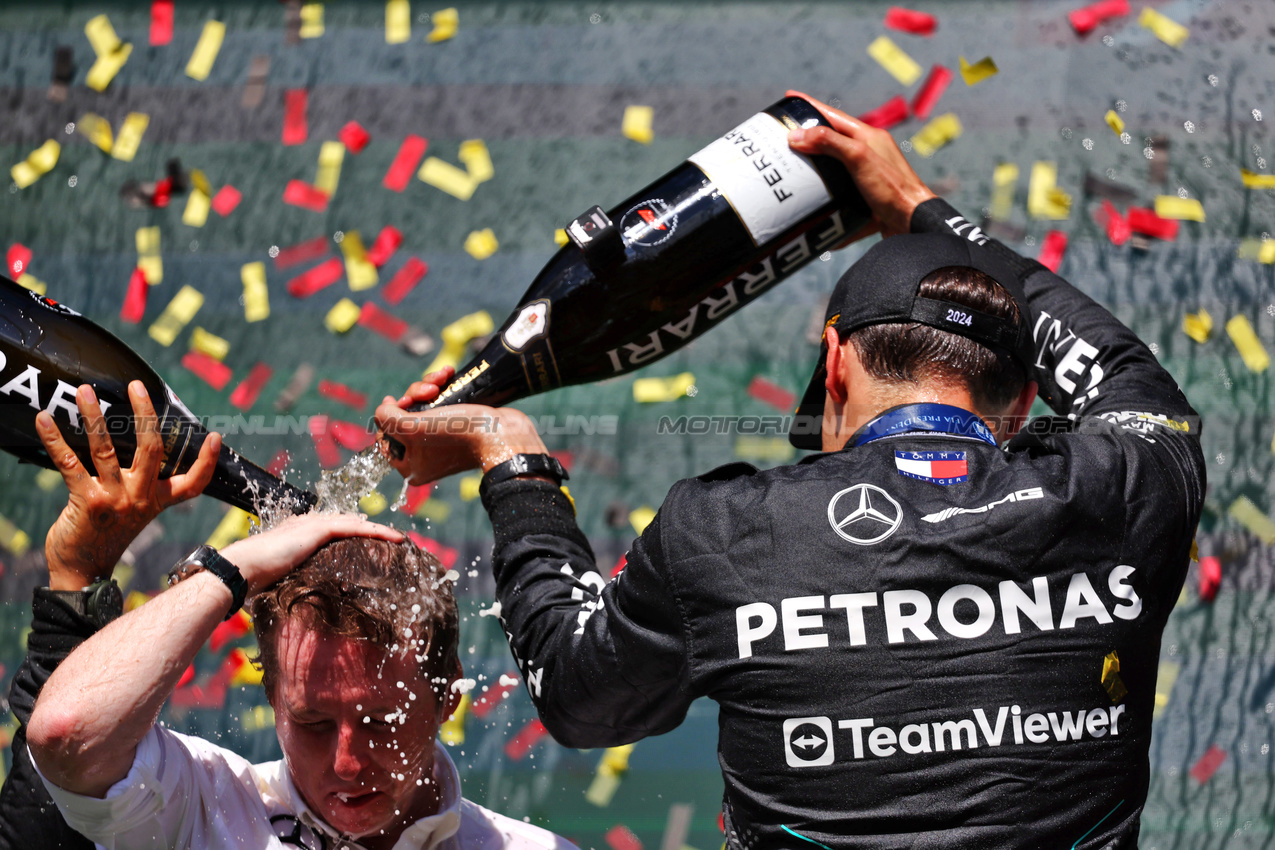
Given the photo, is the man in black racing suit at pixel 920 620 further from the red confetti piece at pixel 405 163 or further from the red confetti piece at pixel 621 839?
the red confetti piece at pixel 405 163

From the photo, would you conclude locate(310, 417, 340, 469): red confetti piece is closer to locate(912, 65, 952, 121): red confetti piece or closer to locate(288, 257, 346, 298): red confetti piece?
locate(288, 257, 346, 298): red confetti piece

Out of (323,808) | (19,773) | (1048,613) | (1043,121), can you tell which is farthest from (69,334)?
(1043,121)

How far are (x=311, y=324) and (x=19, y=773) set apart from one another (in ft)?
3.62

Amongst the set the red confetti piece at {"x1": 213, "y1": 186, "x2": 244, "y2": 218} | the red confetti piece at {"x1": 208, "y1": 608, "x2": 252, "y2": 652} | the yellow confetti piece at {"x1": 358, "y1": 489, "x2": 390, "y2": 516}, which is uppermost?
the red confetti piece at {"x1": 213, "y1": 186, "x2": 244, "y2": 218}

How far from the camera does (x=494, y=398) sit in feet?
5.20

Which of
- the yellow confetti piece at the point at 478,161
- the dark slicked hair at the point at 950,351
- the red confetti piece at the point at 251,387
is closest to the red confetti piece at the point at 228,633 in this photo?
the red confetti piece at the point at 251,387

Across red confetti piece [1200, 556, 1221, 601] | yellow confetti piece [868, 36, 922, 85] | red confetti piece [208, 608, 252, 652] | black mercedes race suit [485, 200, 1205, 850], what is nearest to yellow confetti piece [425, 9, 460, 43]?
yellow confetti piece [868, 36, 922, 85]

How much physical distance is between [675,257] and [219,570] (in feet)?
2.35

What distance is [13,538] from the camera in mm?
2301

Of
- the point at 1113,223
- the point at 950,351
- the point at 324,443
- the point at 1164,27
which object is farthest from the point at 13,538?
the point at 1164,27

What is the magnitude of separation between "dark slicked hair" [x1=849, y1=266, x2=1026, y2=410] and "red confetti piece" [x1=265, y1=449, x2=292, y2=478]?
1358 millimetres

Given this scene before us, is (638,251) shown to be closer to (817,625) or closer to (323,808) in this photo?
(817,625)

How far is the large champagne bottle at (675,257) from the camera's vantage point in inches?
60.2

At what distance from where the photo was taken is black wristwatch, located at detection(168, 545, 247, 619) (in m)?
1.29
